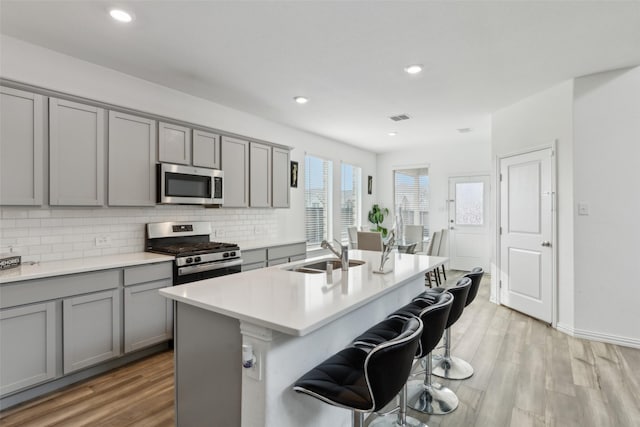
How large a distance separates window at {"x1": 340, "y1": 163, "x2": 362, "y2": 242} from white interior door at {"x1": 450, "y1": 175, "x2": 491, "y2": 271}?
1943 mm

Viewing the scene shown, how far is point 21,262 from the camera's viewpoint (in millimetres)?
2584

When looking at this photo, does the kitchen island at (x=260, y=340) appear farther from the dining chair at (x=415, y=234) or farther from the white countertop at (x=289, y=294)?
the dining chair at (x=415, y=234)

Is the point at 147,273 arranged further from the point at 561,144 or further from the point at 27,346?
the point at 561,144

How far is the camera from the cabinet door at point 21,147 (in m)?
2.38

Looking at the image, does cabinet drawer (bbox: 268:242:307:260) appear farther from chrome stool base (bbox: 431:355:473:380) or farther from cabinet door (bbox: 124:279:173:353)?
chrome stool base (bbox: 431:355:473:380)

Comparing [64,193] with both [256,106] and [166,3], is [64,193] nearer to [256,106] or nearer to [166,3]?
[166,3]

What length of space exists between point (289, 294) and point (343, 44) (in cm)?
207

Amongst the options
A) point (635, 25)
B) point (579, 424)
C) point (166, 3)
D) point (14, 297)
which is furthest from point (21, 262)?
point (635, 25)

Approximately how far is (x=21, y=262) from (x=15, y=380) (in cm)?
87

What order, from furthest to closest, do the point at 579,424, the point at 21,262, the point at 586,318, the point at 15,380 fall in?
the point at 586,318, the point at 21,262, the point at 15,380, the point at 579,424

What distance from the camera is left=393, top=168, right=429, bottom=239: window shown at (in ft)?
24.3

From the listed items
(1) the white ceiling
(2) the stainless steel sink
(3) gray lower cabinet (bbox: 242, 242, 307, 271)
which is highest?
(1) the white ceiling

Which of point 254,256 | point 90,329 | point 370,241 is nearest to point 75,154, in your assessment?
point 90,329

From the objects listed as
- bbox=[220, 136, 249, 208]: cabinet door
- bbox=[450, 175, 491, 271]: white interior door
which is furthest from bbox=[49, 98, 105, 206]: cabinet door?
bbox=[450, 175, 491, 271]: white interior door
